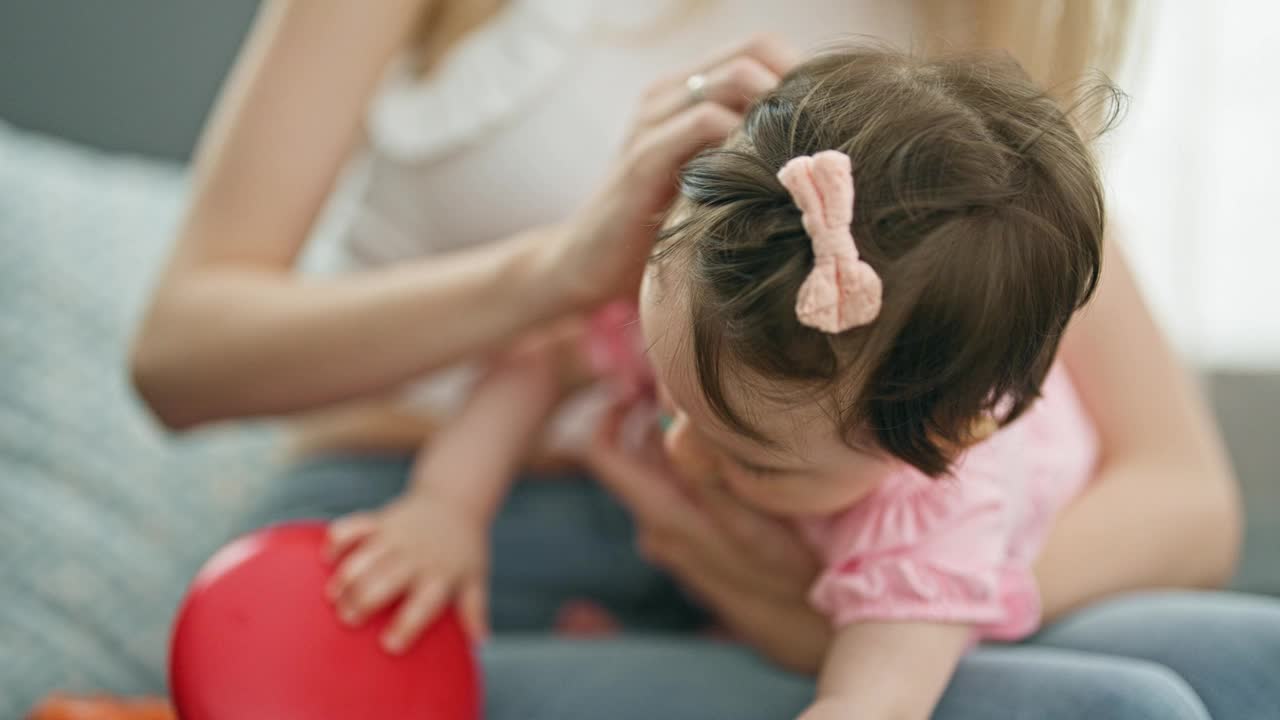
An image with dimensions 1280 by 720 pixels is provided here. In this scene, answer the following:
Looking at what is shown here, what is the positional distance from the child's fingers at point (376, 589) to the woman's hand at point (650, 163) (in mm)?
218

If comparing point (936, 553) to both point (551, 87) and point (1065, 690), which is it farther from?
point (551, 87)

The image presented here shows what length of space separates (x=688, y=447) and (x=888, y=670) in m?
0.15

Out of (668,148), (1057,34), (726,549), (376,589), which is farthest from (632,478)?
(1057,34)

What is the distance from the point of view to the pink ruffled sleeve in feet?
1.99

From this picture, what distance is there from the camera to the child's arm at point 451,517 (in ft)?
2.43

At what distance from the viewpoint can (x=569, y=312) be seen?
0.72 meters

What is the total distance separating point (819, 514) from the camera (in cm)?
65

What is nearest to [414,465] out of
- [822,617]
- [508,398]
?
[508,398]

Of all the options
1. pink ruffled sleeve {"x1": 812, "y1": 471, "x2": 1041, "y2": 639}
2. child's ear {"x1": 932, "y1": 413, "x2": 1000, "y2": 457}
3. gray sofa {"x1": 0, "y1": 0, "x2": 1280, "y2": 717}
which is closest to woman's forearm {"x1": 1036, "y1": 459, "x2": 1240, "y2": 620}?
pink ruffled sleeve {"x1": 812, "y1": 471, "x2": 1041, "y2": 639}

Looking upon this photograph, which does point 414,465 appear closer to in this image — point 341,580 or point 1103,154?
point 341,580

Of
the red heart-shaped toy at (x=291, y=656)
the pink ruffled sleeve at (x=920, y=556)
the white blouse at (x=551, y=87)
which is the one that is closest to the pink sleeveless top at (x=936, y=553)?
the pink ruffled sleeve at (x=920, y=556)

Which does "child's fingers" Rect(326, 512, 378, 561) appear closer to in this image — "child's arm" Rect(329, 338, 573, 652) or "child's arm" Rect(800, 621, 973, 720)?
"child's arm" Rect(329, 338, 573, 652)

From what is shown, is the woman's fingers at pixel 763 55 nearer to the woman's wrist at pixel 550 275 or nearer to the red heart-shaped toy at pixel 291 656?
the woman's wrist at pixel 550 275

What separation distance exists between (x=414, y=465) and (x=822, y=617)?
1.41 feet
